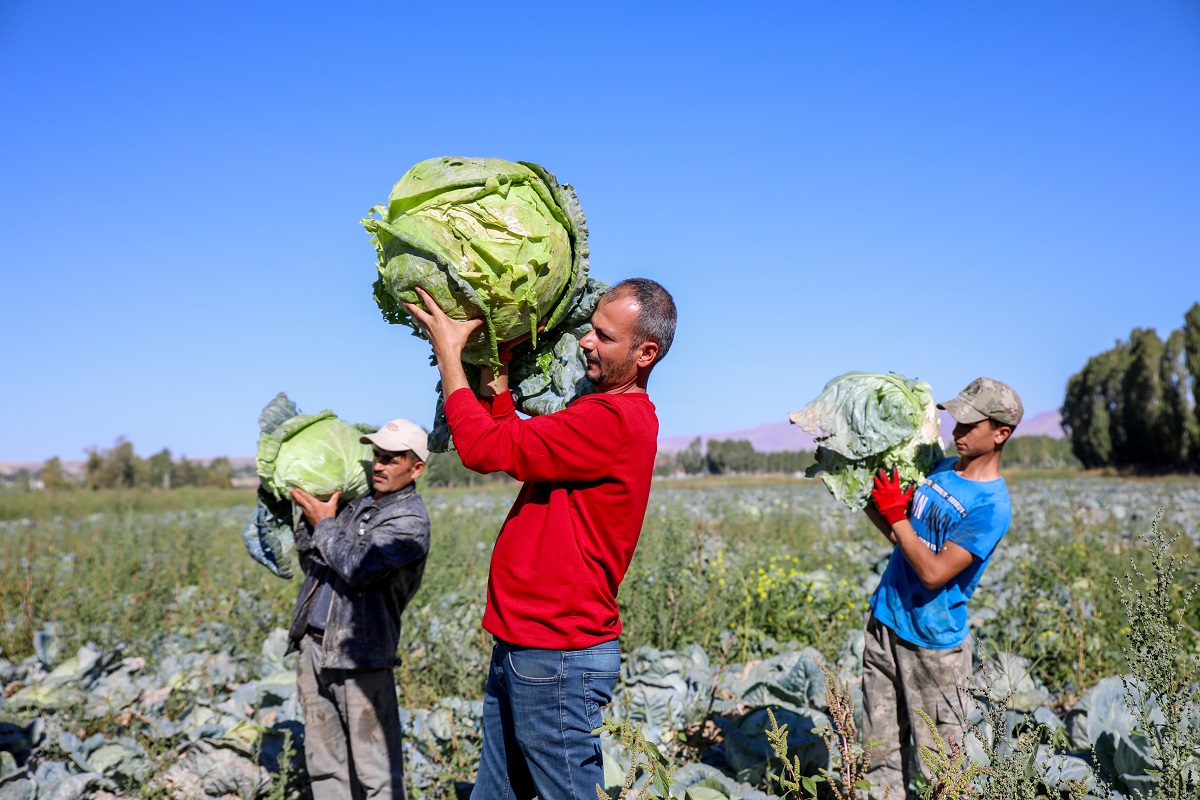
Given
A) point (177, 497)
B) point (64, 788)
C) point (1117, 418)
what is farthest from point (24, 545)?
point (1117, 418)

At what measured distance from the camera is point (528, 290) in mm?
2299

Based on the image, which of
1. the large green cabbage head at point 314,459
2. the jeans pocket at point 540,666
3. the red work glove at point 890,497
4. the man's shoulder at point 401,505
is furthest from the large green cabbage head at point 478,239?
the red work glove at point 890,497

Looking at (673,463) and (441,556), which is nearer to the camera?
(441,556)

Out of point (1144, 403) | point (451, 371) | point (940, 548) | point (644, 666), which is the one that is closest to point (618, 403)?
point (451, 371)

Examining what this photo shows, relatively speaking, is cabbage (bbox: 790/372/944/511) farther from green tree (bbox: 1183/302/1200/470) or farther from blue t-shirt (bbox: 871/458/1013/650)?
green tree (bbox: 1183/302/1200/470)

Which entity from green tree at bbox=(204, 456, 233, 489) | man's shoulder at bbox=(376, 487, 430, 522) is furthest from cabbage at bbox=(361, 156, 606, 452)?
green tree at bbox=(204, 456, 233, 489)

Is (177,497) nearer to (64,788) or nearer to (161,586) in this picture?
(161,586)

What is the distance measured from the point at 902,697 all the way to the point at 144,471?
41943 millimetres

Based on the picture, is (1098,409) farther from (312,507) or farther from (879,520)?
(312,507)

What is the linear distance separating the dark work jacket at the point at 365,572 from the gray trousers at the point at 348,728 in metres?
0.11

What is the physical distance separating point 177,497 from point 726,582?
2232 cm

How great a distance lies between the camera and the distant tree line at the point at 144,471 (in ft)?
114

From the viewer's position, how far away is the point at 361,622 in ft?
11.3

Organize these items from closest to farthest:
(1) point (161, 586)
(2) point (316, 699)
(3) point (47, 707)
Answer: (2) point (316, 699)
(3) point (47, 707)
(1) point (161, 586)
